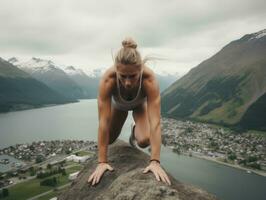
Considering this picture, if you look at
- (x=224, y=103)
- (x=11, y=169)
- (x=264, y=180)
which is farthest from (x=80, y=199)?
(x=224, y=103)

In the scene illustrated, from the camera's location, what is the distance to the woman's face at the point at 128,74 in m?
5.50

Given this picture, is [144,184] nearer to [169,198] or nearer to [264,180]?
[169,198]

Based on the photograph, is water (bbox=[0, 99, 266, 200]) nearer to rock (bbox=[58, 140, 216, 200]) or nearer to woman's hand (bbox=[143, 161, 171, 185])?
rock (bbox=[58, 140, 216, 200])

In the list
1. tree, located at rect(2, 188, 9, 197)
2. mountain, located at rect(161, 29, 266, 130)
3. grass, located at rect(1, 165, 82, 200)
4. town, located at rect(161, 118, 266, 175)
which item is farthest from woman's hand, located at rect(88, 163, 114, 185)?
mountain, located at rect(161, 29, 266, 130)

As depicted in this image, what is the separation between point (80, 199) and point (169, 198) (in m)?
2.59

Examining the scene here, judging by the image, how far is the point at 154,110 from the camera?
6117 mm

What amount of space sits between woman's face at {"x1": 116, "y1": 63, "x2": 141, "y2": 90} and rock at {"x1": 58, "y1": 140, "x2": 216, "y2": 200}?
1.45m

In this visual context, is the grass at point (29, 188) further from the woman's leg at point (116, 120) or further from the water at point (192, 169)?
the woman's leg at point (116, 120)

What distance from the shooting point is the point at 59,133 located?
120 m

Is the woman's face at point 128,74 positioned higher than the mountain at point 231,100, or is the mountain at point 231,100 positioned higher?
the woman's face at point 128,74

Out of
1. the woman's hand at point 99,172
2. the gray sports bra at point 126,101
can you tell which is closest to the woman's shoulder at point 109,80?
the gray sports bra at point 126,101

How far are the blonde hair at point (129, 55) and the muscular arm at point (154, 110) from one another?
2.24 ft

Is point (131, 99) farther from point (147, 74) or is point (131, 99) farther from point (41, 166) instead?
point (41, 166)

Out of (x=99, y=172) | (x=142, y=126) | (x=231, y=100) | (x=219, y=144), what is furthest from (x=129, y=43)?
(x=231, y=100)
